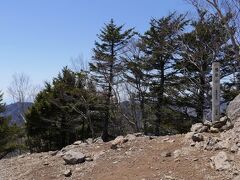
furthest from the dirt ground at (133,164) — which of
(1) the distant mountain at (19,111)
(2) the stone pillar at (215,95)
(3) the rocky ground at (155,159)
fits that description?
(1) the distant mountain at (19,111)

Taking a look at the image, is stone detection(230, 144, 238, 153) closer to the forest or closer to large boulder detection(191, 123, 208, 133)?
large boulder detection(191, 123, 208, 133)

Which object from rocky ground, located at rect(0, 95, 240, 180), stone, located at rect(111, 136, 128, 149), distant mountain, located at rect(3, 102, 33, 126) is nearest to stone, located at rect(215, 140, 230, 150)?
rocky ground, located at rect(0, 95, 240, 180)

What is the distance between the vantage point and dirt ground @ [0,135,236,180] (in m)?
7.01

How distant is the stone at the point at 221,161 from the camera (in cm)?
678

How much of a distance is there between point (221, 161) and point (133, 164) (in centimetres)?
174

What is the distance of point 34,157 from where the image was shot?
10.6 metres

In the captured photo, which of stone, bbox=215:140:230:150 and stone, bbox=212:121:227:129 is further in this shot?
stone, bbox=212:121:227:129

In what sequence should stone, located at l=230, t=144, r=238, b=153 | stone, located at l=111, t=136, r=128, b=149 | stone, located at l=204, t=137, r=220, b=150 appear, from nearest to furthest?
stone, located at l=230, t=144, r=238, b=153, stone, located at l=204, t=137, r=220, b=150, stone, located at l=111, t=136, r=128, b=149

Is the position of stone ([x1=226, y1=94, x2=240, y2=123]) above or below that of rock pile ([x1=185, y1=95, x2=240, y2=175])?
above

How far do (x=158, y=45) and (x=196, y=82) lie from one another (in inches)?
140

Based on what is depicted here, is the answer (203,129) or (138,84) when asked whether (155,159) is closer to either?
(203,129)

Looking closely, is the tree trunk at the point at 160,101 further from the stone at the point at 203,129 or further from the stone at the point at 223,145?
the stone at the point at 223,145

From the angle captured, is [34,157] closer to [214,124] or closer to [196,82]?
[214,124]

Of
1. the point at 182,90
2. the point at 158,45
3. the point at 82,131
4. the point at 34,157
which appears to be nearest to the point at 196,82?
the point at 182,90
